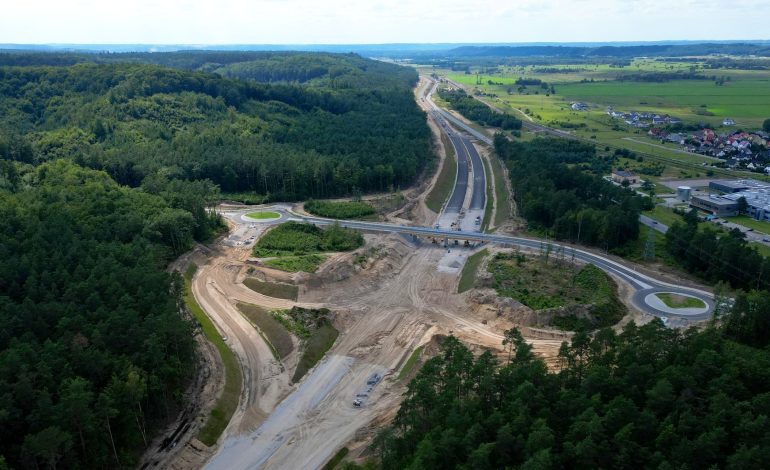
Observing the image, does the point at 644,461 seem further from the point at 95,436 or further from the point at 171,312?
the point at 171,312

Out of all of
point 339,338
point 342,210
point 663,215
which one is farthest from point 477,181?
point 339,338

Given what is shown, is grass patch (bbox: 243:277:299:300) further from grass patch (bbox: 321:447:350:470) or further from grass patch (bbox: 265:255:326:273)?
grass patch (bbox: 321:447:350:470)

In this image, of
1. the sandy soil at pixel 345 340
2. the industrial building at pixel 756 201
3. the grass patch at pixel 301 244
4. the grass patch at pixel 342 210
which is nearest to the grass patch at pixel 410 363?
the sandy soil at pixel 345 340

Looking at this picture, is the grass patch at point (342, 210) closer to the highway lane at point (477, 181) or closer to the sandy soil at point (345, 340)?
the sandy soil at point (345, 340)

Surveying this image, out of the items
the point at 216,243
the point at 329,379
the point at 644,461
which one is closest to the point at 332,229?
the point at 216,243

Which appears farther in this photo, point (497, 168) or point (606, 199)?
point (497, 168)

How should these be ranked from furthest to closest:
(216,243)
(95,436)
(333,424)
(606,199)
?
(606,199)
(216,243)
(333,424)
(95,436)

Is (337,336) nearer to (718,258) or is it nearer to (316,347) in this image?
(316,347)
